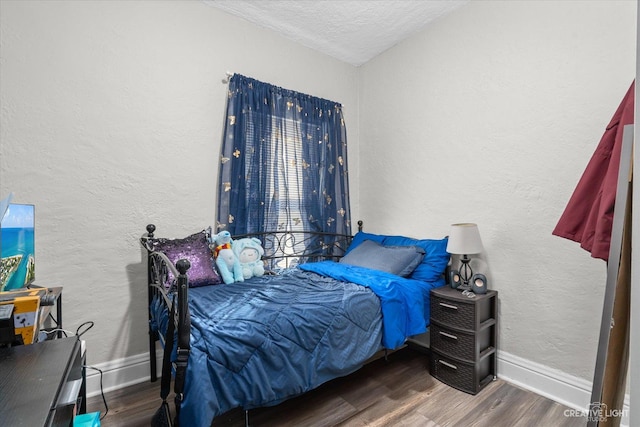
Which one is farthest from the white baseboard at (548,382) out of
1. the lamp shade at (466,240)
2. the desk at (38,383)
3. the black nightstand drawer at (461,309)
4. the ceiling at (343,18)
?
the ceiling at (343,18)

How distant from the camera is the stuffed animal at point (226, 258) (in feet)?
7.52

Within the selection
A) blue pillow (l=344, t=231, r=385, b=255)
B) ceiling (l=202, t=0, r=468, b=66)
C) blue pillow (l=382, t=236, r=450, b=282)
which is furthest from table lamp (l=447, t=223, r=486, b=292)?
ceiling (l=202, t=0, r=468, b=66)

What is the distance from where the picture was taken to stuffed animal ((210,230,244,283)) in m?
2.29

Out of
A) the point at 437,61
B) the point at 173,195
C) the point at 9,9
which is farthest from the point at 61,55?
the point at 437,61

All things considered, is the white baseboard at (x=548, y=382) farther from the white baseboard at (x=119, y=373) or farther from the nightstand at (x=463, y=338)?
the white baseboard at (x=119, y=373)

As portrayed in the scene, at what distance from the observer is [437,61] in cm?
266

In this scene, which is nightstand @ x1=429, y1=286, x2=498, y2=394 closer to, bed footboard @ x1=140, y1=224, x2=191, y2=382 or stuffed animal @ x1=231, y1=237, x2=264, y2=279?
stuffed animal @ x1=231, y1=237, x2=264, y2=279

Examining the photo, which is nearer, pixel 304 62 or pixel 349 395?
pixel 349 395

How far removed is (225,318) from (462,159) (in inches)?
81.3

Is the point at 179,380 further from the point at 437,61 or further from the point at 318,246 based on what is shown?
the point at 437,61

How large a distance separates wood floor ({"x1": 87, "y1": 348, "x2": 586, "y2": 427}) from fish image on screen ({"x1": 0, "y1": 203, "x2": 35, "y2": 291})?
0.89 meters

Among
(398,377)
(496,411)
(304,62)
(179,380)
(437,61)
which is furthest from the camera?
(304,62)

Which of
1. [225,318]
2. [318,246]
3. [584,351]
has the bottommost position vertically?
[584,351]

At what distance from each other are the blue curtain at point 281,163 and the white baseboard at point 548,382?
1714 millimetres
